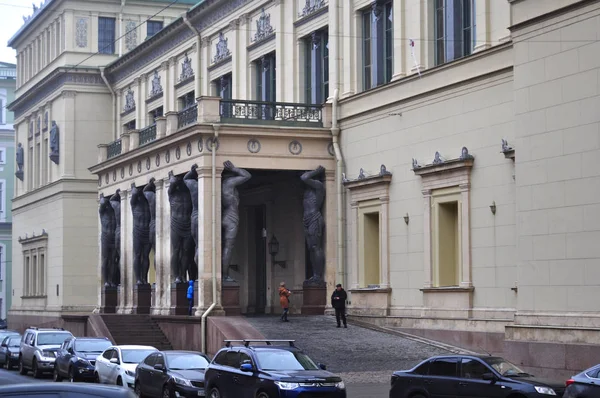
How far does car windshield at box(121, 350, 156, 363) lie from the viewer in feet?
98.1

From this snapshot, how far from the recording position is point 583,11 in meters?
25.9

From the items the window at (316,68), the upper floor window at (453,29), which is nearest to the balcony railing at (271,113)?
the window at (316,68)

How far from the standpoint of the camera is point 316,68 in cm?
4272

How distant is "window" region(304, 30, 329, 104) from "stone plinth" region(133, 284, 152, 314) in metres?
10.4

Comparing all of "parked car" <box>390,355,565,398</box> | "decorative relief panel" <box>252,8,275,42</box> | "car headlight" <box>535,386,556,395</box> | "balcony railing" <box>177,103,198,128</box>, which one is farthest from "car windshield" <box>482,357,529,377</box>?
"decorative relief panel" <box>252,8,275,42</box>

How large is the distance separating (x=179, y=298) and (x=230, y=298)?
3.46 metres

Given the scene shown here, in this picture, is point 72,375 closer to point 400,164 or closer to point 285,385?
point 400,164

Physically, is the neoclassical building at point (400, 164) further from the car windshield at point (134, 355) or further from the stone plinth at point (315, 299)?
the car windshield at point (134, 355)

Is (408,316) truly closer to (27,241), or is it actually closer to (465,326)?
(465,326)

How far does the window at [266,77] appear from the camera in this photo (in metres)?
46.2

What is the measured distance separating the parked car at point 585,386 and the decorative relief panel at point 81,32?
51.1 meters

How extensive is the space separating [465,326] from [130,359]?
9.53m

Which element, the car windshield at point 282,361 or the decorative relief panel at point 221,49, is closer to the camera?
the car windshield at point 282,361

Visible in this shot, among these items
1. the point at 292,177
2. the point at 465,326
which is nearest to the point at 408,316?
the point at 465,326
